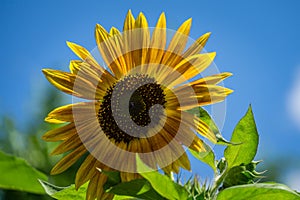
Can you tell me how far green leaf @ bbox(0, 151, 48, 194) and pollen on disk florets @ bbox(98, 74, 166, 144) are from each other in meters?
0.14

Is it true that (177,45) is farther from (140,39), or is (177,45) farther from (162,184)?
(162,184)

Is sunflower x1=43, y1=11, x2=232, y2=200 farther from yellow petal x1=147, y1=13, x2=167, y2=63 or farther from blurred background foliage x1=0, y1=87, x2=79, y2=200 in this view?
blurred background foliage x1=0, y1=87, x2=79, y2=200

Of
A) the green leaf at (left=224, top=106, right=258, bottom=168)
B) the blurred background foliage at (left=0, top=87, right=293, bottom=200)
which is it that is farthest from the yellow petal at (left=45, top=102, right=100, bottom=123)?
the blurred background foliage at (left=0, top=87, right=293, bottom=200)

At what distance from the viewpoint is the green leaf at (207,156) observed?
2.57 feet

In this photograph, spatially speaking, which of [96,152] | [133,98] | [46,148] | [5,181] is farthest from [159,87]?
[46,148]

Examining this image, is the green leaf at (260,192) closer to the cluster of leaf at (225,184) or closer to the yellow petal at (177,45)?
the cluster of leaf at (225,184)

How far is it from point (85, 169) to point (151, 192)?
0.57ft

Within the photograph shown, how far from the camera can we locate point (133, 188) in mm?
638

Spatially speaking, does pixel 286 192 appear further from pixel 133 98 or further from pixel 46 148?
pixel 46 148

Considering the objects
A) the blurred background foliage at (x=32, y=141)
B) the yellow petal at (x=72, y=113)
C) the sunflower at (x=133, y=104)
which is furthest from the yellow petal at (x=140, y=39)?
the blurred background foliage at (x=32, y=141)

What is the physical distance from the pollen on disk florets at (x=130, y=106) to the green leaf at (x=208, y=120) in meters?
0.10

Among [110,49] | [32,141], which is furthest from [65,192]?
[32,141]

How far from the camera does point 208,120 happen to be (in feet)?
2.57

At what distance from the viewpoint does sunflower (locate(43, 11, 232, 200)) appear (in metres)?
0.81
